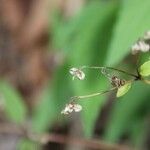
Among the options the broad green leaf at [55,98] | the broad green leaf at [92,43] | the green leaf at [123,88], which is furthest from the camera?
the broad green leaf at [55,98]

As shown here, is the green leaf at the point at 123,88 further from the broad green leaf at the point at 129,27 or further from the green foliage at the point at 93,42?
the green foliage at the point at 93,42

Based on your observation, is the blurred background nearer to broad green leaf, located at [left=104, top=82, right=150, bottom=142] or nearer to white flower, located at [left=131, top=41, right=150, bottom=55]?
broad green leaf, located at [left=104, top=82, right=150, bottom=142]

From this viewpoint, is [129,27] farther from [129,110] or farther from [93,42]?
[129,110]

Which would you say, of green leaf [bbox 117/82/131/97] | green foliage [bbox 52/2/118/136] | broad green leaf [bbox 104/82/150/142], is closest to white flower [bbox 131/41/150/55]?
green leaf [bbox 117/82/131/97]

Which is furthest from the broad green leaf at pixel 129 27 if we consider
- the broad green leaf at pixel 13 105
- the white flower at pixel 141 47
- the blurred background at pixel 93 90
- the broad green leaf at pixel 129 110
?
the broad green leaf at pixel 13 105

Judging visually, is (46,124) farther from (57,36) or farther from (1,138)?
(1,138)
